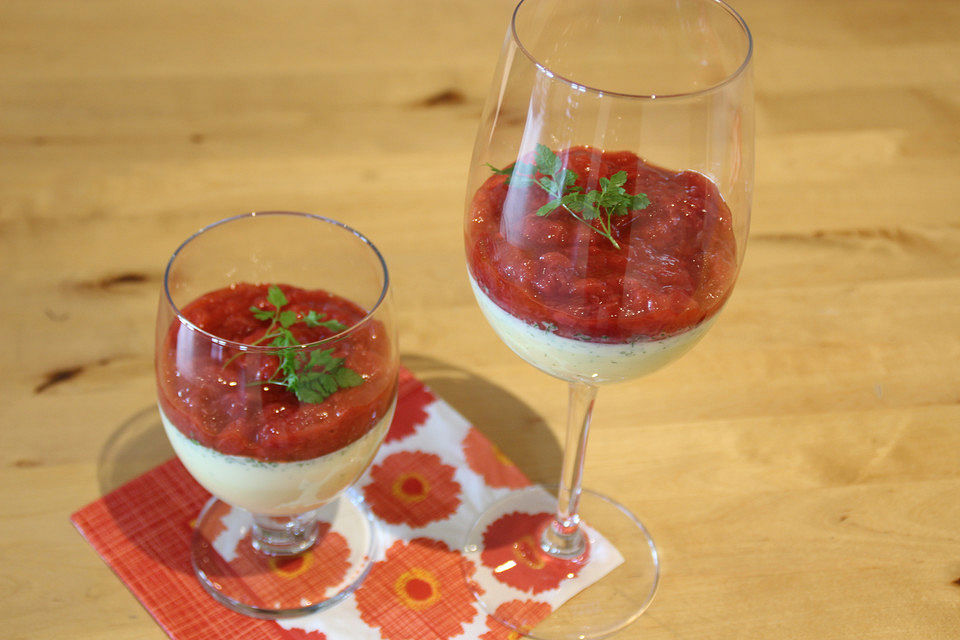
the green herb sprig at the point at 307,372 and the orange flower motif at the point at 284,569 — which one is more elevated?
the green herb sprig at the point at 307,372

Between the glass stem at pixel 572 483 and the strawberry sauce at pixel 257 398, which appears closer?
the strawberry sauce at pixel 257 398

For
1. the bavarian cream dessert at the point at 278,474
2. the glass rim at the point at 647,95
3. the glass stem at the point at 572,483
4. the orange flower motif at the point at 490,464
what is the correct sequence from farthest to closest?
1. the orange flower motif at the point at 490,464
2. the glass stem at the point at 572,483
3. the bavarian cream dessert at the point at 278,474
4. the glass rim at the point at 647,95

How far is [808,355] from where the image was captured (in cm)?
112

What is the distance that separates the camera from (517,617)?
2.85 feet

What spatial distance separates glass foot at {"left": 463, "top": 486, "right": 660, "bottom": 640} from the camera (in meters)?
0.87

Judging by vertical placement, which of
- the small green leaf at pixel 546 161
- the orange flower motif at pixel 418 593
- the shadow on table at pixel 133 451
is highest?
the small green leaf at pixel 546 161

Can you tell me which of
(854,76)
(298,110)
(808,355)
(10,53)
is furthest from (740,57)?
(10,53)

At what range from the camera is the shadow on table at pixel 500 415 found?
101cm

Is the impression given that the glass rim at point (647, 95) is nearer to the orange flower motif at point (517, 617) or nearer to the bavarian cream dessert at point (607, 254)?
the bavarian cream dessert at point (607, 254)

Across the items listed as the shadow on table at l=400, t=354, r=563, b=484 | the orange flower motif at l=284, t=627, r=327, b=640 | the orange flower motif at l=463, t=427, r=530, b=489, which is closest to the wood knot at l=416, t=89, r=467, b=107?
the shadow on table at l=400, t=354, r=563, b=484

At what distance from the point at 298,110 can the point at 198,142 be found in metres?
0.15

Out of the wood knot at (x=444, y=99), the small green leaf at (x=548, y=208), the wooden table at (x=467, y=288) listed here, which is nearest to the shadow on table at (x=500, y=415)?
the wooden table at (x=467, y=288)

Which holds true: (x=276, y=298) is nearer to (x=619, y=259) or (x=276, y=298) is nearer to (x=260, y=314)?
(x=260, y=314)

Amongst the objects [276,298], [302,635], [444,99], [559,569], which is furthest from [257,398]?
[444,99]
